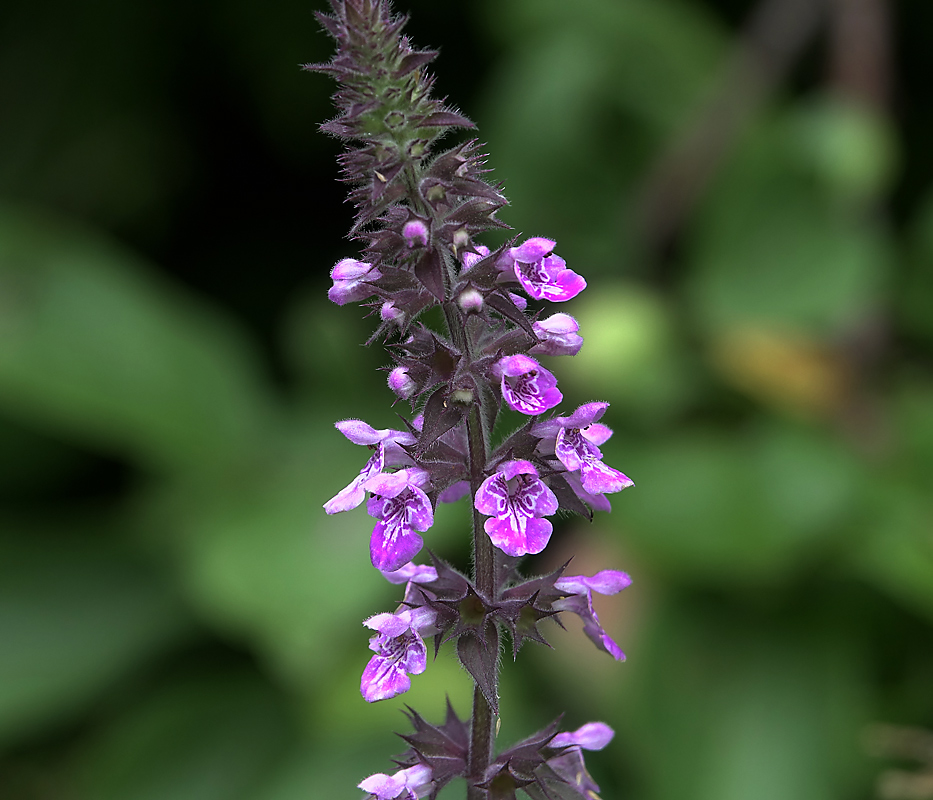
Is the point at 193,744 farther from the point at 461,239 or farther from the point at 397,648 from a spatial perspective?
the point at 461,239

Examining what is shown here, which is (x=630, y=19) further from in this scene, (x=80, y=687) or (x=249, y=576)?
(x=80, y=687)

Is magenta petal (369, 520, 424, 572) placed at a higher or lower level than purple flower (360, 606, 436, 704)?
higher

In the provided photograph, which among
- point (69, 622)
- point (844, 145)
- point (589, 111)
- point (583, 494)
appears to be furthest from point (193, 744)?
point (844, 145)

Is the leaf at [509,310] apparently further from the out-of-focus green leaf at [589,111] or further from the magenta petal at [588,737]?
the out-of-focus green leaf at [589,111]

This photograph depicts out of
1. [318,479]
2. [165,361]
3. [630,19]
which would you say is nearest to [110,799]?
[318,479]

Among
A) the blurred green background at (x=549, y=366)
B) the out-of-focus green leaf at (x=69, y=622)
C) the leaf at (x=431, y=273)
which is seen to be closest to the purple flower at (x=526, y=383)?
the leaf at (x=431, y=273)

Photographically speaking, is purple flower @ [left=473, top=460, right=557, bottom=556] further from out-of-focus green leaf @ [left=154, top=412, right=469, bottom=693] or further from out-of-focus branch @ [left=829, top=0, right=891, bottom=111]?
out-of-focus branch @ [left=829, top=0, right=891, bottom=111]

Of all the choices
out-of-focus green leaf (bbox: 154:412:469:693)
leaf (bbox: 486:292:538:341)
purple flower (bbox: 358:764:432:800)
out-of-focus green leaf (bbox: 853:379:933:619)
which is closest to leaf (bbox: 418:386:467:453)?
leaf (bbox: 486:292:538:341)
